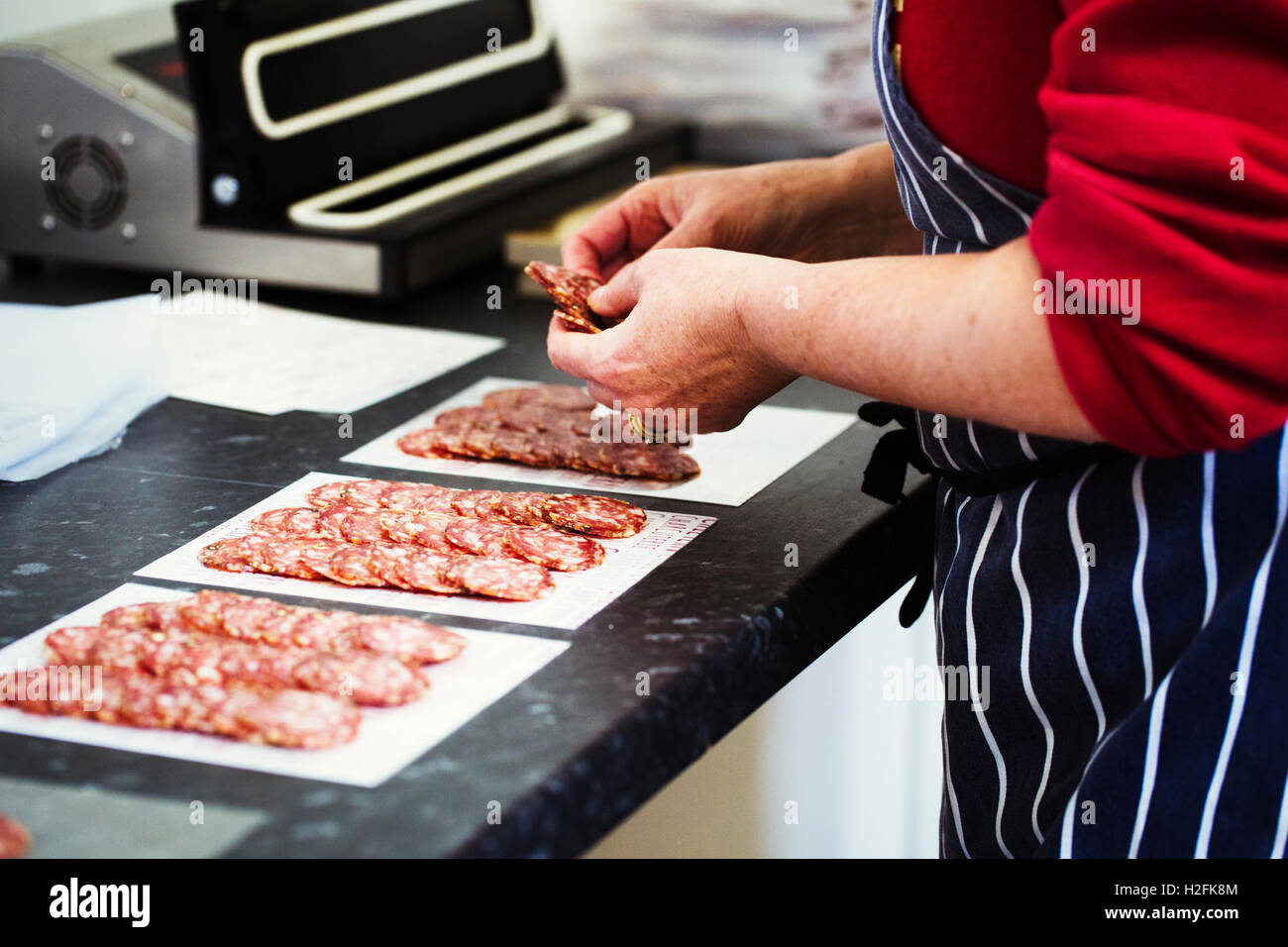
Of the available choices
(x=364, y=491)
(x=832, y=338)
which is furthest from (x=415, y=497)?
(x=832, y=338)

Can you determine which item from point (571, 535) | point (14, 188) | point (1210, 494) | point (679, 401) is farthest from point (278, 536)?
point (14, 188)

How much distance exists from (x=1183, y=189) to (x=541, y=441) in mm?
839

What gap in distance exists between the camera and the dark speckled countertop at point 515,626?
3.06ft

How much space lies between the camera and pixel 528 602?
4.03ft

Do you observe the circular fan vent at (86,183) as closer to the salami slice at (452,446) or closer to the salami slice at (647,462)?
the salami slice at (452,446)

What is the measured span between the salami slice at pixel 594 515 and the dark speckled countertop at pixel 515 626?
2.6 inches

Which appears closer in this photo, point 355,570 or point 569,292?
point 355,570

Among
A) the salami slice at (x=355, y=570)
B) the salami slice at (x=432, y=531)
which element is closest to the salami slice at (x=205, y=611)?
the salami slice at (x=355, y=570)

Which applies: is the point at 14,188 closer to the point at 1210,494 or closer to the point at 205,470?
the point at 205,470

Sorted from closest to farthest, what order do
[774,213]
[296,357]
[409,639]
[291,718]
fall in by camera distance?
[291,718], [409,639], [774,213], [296,357]

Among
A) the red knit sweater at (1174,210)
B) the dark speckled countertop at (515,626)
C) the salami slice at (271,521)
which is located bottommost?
the dark speckled countertop at (515,626)

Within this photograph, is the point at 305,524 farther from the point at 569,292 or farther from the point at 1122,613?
the point at 1122,613

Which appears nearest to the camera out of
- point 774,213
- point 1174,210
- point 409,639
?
point 1174,210

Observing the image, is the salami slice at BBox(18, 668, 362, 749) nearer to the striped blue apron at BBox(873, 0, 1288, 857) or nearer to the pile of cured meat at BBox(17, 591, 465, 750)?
the pile of cured meat at BBox(17, 591, 465, 750)
